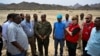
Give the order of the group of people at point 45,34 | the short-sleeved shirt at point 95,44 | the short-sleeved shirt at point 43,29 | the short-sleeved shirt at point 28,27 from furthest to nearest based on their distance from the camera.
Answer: the short-sleeved shirt at point 43,29 → the short-sleeved shirt at point 28,27 → the group of people at point 45,34 → the short-sleeved shirt at point 95,44

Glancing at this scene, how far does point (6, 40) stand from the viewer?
23.6 ft

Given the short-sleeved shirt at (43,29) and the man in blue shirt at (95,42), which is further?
the short-sleeved shirt at (43,29)

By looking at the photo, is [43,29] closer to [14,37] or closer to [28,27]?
[28,27]

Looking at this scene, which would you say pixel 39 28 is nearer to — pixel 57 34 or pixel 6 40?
pixel 57 34

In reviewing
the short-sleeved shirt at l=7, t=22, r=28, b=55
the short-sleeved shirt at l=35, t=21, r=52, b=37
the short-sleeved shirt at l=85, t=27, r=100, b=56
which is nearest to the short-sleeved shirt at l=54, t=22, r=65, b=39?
the short-sleeved shirt at l=35, t=21, r=52, b=37

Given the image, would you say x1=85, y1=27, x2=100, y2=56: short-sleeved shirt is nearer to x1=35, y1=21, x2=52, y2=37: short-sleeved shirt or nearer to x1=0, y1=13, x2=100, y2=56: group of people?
x1=0, y1=13, x2=100, y2=56: group of people

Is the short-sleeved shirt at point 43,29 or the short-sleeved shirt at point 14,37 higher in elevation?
the short-sleeved shirt at point 14,37

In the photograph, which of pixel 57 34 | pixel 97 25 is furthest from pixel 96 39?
pixel 57 34

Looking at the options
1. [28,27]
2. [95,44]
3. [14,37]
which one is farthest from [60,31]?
[95,44]

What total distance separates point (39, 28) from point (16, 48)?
12.2 feet

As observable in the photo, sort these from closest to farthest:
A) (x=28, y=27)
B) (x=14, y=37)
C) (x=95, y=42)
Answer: (x=95, y=42)
(x=14, y=37)
(x=28, y=27)

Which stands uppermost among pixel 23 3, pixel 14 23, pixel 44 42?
pixel 14 23

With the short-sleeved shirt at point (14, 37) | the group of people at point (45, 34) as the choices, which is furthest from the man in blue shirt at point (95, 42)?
the short-sleeved shirt at point (14, 37)

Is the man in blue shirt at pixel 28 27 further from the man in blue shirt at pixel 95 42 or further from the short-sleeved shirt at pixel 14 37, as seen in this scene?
the man in blue shirt at pixel 95 42
